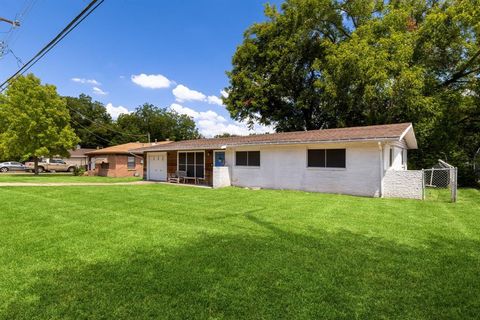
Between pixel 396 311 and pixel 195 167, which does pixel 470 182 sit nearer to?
pixel 195 167

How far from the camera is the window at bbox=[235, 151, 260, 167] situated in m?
16.3

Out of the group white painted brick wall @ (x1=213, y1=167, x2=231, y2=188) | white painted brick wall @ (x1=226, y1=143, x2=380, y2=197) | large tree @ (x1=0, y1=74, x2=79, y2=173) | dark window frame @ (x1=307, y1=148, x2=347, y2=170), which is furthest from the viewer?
large tree @ (x1=0, y1=74, x2=79, y2=173)

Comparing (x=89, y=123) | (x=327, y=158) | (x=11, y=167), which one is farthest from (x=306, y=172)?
(x=89, y=123)

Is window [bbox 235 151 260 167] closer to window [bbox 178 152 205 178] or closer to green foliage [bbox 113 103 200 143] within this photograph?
window [bbox 178 152 205 178]

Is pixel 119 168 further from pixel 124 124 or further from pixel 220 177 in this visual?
pixel 124 124

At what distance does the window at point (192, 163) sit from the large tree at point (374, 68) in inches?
337

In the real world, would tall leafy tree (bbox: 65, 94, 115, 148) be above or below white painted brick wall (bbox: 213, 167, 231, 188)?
above

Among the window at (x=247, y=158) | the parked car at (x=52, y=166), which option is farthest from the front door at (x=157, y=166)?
the parked car at (x=52, y=166)

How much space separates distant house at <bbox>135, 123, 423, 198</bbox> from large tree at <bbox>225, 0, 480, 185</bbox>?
11.3 feet

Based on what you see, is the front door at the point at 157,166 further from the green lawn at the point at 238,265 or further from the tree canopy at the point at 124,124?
the tree canopy at the point at 124,124

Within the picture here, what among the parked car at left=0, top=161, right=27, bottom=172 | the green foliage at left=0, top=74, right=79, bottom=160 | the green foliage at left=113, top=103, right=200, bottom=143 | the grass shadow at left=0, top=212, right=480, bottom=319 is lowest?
the grass shadow at left=0, top=212, right=480, bottom=319

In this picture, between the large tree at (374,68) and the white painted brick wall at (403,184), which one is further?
the large tree at (374,68)

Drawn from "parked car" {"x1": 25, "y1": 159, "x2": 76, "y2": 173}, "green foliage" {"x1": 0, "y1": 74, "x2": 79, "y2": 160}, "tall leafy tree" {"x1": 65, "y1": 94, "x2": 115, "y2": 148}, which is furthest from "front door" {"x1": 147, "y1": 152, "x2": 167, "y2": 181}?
"tall leafy tree" {"x1": 65, "y1": 94, "x2": 115, "y2": 148}

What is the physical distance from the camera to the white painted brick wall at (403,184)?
11.6 meters
